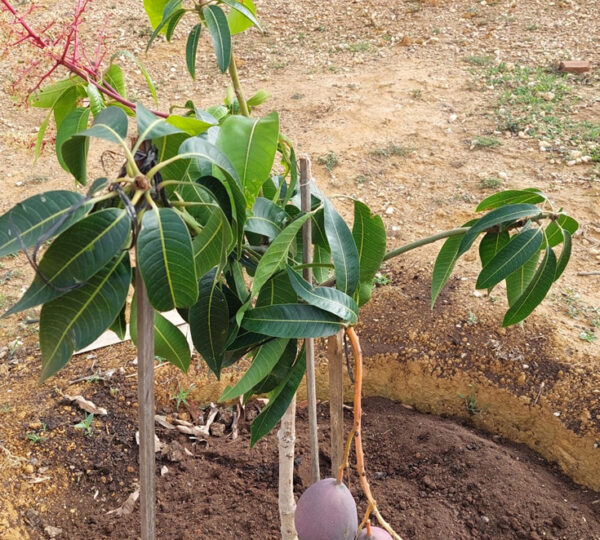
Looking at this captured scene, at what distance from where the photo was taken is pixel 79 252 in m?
0.78

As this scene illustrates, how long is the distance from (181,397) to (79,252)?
1.59 metres

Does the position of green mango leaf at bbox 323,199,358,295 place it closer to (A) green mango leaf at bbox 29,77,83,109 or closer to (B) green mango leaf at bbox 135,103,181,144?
(B) green mango leaf at bbox 135,103,181,144

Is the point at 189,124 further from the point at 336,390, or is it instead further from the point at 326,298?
the point at 336,390

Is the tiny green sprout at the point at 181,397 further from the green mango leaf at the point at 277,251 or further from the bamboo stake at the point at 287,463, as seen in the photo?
the green mango leaf at the point at 277,251

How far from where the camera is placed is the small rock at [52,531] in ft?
6.12

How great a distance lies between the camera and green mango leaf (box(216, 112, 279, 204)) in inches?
40.1

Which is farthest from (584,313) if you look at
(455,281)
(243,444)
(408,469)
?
(243,444)

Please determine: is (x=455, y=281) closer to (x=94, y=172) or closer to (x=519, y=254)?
(x=519, y=254)

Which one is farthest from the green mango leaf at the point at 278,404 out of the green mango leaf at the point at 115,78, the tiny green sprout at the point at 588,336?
the tiny green sprout at the point at 588,336

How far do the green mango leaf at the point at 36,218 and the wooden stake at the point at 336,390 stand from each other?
1.96ft

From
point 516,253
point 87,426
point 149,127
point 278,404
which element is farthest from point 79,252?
point 87,426

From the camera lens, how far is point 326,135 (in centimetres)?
380

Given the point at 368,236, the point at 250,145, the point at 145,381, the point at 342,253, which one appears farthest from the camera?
the point at 368,236

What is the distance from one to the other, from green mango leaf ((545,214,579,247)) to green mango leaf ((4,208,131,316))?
0.85 metres
